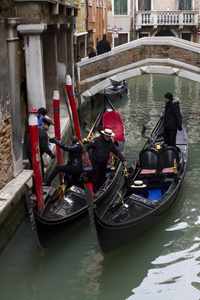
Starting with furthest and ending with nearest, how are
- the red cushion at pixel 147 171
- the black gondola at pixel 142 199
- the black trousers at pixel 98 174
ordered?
the red cushion at pixel 147 171, the black trousers at pixel 98 174, the black gondola at pixel 142 199

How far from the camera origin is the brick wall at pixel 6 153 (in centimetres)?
356

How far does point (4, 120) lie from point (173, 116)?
6.58 feet

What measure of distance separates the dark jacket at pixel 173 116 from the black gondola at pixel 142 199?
0.84 ft

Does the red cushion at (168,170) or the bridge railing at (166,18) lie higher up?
the bridge railing at (166,18)

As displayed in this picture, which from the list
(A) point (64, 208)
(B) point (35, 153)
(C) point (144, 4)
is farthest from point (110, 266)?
(C) point (144, 4)

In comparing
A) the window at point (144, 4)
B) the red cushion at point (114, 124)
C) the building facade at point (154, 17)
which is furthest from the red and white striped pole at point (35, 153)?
the window at point (144, 4)

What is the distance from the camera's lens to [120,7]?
1491 centimetres

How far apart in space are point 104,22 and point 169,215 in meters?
10.7

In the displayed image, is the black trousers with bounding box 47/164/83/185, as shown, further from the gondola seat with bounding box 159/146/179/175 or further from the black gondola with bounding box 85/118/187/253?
the gondola seat with bounding box 159/146/179/175

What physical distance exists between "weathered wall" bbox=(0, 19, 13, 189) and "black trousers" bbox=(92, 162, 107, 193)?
696mm

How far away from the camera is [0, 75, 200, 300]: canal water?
3.04m

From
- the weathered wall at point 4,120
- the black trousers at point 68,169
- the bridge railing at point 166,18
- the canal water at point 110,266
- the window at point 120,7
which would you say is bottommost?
the canal water at point 110,266

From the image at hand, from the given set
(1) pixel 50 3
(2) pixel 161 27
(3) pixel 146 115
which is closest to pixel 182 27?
(2) pixel 161 27

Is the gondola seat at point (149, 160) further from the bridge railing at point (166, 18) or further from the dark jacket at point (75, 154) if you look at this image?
the bridge railing at point (166, 18)
